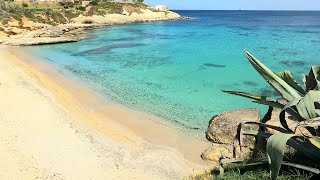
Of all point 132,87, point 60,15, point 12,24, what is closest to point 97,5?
point 60,15

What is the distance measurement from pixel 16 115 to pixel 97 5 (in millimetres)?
78671

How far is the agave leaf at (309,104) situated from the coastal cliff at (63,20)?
3718cm

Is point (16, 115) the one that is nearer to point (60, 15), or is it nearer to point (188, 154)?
point (188, 154)

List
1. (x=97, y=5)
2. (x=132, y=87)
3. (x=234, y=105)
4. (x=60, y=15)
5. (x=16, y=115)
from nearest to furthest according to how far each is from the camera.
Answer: (x=16, y=115) < (x=234, y=105) < (x=132, y=87) < (x=60, y=15) < (x=97, y=5)

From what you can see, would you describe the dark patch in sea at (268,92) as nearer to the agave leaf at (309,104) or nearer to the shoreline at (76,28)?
the agave leaf at (309,104)

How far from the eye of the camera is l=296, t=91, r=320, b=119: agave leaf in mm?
4484

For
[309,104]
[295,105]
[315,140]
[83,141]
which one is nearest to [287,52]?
[83,141]

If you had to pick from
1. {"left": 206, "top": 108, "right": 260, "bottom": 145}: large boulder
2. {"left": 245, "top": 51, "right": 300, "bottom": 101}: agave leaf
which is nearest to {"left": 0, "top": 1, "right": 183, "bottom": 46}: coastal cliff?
{"left": 206, "top": 108, "right": 260, "bottom": 145}: large boulder

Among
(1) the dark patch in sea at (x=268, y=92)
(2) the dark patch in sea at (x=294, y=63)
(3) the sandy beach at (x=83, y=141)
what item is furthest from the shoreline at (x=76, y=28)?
(1) the dark patch in sea at (x=268, y=92)

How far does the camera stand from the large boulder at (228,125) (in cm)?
1063

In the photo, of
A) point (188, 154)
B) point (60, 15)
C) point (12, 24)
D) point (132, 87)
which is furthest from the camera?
point (60, 15)

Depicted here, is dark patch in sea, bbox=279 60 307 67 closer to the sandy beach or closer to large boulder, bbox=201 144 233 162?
the sandy beach

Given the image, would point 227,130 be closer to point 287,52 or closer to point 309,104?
point 309,104

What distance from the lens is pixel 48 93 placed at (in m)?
16.6
